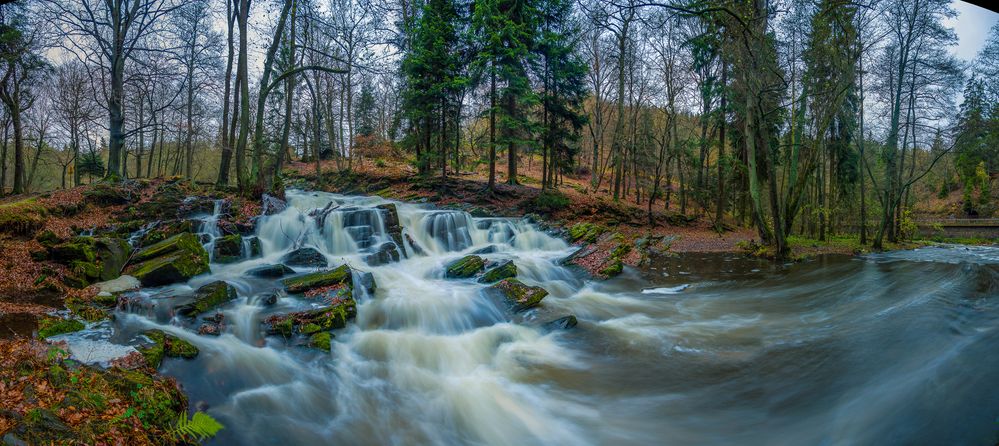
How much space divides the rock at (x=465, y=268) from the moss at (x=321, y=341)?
14.9ft

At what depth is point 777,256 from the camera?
13.0 meters

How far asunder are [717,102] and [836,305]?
16.1m

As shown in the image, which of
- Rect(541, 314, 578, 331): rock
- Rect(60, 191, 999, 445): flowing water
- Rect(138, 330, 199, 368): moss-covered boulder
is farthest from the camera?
Rect(541, 314, 578, 331): rock

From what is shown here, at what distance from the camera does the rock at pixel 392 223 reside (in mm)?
13247

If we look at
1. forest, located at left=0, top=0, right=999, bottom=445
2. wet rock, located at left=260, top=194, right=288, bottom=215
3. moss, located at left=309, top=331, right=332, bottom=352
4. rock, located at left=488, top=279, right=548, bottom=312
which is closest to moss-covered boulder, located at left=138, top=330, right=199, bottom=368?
forest, located at left=0, top=0, right=999, bottom=445

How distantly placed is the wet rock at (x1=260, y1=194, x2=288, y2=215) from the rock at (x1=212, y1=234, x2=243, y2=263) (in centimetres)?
265

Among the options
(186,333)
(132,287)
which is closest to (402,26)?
(132,287)

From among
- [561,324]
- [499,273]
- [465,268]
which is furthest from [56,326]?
[499,273]

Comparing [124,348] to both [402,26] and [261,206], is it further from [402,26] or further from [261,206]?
[402,26]

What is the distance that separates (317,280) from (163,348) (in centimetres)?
354

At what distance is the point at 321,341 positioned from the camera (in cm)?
664

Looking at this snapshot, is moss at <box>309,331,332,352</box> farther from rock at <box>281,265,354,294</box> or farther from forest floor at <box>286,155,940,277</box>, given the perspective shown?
forest floor at <box>286,155,940,277</box>

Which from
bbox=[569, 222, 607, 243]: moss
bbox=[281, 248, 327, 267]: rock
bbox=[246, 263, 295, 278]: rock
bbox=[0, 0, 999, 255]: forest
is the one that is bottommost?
bbox=[246, 263, 295, 278]: rock

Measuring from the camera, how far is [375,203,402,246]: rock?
Result: 13247 mm
